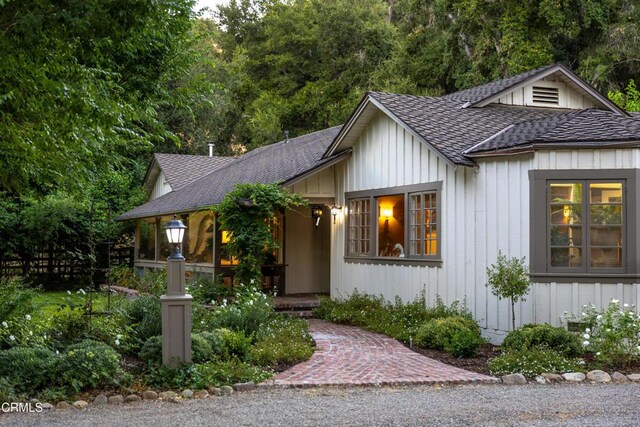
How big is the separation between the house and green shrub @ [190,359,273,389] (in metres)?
4.48

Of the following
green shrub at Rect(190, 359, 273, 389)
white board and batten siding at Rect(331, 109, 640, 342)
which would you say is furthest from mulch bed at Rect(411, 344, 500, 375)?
green shrub at Rect(190, 359, 273, 389)

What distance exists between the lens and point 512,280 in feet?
33.5

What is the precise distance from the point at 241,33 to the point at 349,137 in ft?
100

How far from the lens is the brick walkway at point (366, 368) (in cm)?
827

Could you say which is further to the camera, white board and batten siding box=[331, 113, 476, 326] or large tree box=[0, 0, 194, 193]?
white board and batten siding box=[331, 113, 476, 326]

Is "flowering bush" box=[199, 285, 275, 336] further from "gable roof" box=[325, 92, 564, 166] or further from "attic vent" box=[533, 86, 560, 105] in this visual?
"attic vent" box=[533, 86, 560, 105]

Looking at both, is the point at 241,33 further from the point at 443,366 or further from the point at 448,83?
the point at 443,366

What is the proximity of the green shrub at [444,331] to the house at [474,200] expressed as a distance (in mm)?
654

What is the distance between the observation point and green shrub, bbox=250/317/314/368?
9195 mm

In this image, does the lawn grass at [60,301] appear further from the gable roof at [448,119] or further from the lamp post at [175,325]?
the gable roof at [448,119]

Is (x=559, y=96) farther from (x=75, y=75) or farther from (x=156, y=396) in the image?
(x=156, y=396)

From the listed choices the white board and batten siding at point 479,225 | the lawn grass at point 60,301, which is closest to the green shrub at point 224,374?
the lawn grass at point 60,301

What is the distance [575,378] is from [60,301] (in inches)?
551

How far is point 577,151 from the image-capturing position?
10.6 metres
